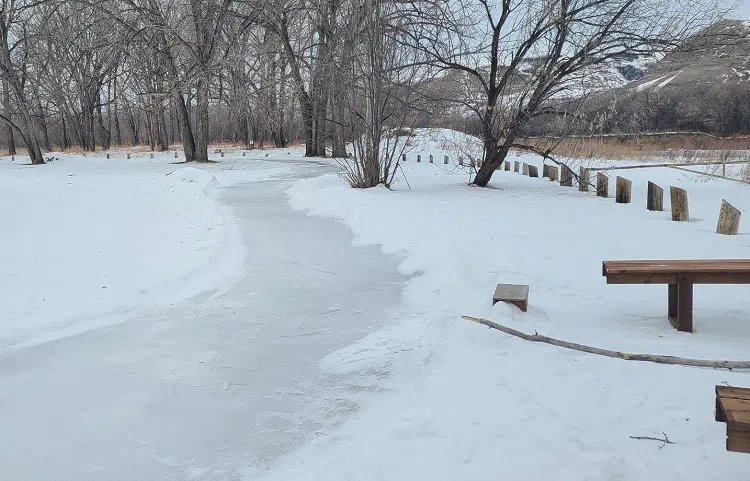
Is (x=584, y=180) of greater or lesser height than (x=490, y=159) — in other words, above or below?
below

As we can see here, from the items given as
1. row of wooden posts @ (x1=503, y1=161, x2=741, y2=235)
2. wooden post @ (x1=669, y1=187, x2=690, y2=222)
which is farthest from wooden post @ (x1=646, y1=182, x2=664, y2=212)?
wooden post @ (x1=669, y1=187, x2=690, y2=222)

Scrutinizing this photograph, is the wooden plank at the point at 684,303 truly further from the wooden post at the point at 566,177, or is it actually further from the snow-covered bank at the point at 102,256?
the wooden post at the point at 566,177

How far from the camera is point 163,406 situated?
336cm

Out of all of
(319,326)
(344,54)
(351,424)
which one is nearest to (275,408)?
(351,424)

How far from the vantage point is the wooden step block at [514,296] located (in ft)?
14.4

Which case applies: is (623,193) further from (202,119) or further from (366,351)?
(202,119)

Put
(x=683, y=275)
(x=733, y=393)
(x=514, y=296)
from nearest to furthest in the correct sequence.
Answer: (x=733, y=393), (x=683, y=275), (x=514, y=296)

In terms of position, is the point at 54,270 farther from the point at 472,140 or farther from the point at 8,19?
the point at 8,19

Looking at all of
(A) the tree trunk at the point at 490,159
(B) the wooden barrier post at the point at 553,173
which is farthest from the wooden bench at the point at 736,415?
(B) the wooden barrier post at the point at 553,173

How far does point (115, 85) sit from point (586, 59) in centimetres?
3277

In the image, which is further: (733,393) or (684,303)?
(684,303)

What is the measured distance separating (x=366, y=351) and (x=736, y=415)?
2.46m

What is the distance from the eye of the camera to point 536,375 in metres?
3.41

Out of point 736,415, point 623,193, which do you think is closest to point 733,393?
point 736,415
